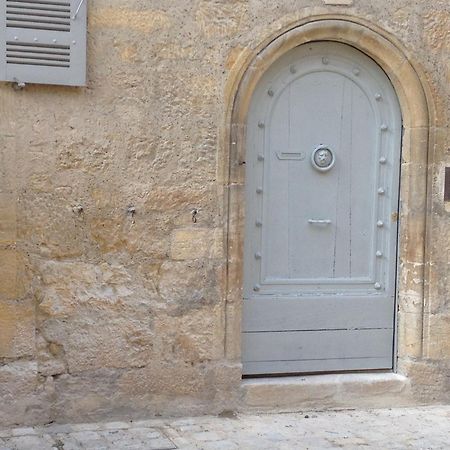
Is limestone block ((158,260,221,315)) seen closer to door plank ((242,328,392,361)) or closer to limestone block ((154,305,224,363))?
limestone block ((154,305,224,363))

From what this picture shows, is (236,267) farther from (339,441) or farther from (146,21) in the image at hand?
(146,21)

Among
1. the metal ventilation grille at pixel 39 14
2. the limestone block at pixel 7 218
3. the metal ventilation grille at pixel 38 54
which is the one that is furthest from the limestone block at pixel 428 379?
the metal ventilation grille at pixel 39 14

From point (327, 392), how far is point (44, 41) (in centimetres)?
252

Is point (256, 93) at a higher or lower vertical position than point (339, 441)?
higher

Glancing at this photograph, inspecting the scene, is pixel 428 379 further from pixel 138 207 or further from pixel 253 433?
pixel 138 207

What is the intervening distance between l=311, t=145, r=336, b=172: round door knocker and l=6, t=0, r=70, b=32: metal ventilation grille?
1.56 metres

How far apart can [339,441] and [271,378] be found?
67 centimetres

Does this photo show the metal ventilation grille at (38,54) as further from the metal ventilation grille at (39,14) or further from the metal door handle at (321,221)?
the metal door handle at (321,221)

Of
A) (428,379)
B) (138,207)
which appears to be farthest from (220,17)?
(428,379)

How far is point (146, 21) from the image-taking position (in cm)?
449

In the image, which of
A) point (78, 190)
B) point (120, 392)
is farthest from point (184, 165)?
point (120, 392)

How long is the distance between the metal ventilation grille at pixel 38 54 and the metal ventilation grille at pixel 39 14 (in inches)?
3.7

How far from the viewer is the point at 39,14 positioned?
4.30m

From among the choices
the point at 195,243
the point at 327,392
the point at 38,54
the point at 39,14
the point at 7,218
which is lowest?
the point at 327,392
